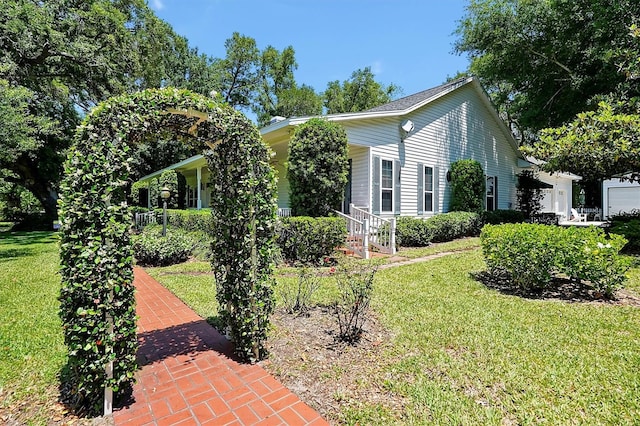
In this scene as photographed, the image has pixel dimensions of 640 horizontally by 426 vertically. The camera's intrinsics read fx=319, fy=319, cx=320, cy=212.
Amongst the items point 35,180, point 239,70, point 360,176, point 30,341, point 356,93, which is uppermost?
point 239,70

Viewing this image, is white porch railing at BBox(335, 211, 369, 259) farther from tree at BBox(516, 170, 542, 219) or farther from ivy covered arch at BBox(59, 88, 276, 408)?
tree at BBox(516, 170, 542, 219)

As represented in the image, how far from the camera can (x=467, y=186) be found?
13.8m

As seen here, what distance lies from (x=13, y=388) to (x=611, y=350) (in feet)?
21.0

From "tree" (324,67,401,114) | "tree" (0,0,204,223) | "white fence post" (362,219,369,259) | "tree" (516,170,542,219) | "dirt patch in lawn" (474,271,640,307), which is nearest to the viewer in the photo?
"dirt patch in lawn" (474,271,640,307)

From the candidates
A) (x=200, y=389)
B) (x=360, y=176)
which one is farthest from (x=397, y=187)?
(x=200, y=389)

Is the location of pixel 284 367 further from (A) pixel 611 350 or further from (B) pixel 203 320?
(A) pixel 611 350

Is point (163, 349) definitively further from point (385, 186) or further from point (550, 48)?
point (550, 48)

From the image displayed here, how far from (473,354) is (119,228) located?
3842 millimetres

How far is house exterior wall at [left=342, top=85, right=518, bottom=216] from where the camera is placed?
1144cm

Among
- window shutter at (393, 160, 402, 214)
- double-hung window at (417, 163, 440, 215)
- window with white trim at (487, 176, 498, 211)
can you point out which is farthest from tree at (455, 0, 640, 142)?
window shutter at (393, 160, 402, 214)

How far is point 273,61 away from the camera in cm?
3328

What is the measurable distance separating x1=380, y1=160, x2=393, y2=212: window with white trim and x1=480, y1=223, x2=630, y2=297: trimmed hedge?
5541 mm

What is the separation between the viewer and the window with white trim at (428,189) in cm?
1363

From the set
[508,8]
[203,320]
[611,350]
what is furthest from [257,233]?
[508,8]
